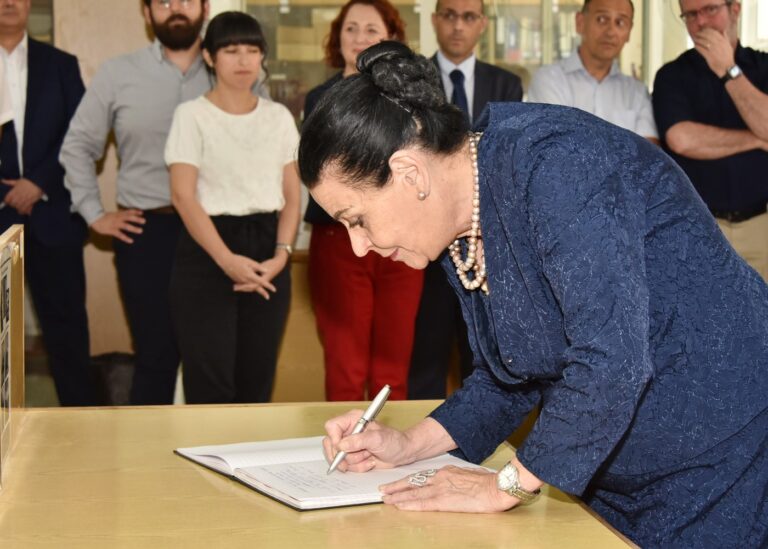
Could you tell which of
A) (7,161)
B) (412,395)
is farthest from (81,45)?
(412,395)

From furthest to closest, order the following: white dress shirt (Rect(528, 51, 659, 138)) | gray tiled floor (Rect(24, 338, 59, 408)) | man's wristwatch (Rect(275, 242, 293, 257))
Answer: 1. gray tiled floor (Rect(24, 338, 59, 408))
2. white dress shirt (Rect(528, 51, 659, 138))
3. man's wristwatch (Rect(275, 242, 293, 257))

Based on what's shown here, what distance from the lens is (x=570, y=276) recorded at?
136cm

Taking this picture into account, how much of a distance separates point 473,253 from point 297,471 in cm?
44

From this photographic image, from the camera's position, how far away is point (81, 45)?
4.95 meters

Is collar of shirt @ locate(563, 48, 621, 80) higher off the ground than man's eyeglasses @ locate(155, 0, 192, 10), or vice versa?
man's eyeglasses @ locate(155, 0, 192, 10)

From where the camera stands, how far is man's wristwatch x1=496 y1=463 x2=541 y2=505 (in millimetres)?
1501

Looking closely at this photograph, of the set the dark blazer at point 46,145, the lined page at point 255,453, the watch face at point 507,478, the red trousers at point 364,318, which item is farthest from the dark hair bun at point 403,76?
the dark blazer at point 46,145

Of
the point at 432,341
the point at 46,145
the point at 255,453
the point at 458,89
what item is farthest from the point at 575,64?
the point at 255,453

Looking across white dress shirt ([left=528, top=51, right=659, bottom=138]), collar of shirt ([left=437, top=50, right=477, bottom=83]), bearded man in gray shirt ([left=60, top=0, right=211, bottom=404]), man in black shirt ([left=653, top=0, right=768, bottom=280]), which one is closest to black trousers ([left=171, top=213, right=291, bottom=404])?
bearded man in gray shirt ([left=60, top=0, right=211, bottom=404])

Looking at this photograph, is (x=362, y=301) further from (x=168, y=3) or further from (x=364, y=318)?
(x=168, y=3)

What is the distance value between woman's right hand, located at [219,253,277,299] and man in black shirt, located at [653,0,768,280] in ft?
5.15

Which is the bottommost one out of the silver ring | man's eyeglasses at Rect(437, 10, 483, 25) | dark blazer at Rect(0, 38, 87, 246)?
the silver ring

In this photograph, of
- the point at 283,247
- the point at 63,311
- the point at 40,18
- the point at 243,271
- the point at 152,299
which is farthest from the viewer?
the point at 40,18

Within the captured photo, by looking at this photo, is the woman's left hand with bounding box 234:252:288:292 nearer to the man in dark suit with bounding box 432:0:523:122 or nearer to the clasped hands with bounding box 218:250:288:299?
the clasped hands with bounding box 218:250:288:299
